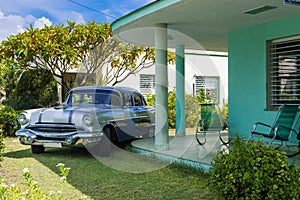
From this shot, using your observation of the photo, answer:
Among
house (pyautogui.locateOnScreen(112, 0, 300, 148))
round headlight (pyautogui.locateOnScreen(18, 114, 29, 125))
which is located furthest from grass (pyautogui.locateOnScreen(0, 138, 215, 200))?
house (pyautogui.locateOnScreen(112, 0, 300, 148))

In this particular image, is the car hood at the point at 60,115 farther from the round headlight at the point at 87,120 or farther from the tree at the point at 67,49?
the tree at the point at 67,49

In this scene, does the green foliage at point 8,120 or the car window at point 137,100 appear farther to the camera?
the green foliage at point 8,120

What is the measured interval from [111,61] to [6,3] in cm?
604

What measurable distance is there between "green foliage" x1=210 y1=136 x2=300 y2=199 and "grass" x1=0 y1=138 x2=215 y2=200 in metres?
0.71

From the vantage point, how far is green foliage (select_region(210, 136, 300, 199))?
349 centimetres

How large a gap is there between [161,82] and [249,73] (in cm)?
226

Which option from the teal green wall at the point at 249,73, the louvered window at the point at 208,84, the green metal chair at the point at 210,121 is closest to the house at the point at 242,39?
the teal green wall at the point at 249,73

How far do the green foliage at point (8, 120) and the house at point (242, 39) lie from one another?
4.83m

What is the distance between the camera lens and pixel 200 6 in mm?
5973

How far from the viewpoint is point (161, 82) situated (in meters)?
7.46

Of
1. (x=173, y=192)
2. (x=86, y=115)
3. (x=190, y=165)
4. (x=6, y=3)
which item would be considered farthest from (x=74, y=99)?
(x=6, y=3)

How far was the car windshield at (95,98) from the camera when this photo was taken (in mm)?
8547

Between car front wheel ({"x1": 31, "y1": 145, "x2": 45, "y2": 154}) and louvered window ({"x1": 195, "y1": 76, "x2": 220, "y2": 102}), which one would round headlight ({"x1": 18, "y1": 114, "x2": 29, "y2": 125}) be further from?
louvered window ({"x1": 195, "y1": 76, "x2": 220, "y2": 102})

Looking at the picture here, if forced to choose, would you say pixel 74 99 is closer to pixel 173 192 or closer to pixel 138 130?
pixel 138 130
